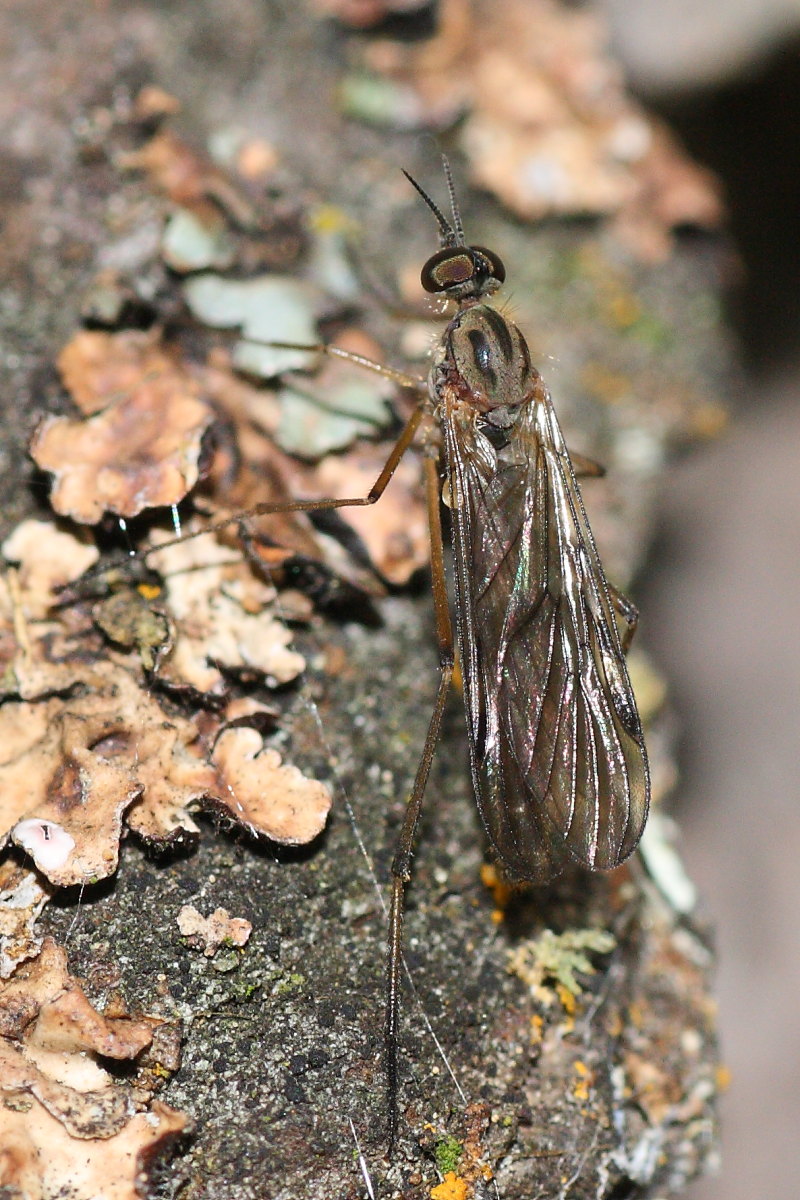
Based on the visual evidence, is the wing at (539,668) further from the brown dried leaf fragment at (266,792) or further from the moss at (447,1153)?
the moss at (447,1153)

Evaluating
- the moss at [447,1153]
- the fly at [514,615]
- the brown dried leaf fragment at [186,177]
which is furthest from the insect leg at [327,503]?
the moss at [447,1153]

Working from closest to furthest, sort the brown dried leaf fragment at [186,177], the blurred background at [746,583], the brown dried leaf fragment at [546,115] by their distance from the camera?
the brown dried leaf fragment at [186,177], the brown dried leaf fragment at [546,115], the blurred background at [746,583]

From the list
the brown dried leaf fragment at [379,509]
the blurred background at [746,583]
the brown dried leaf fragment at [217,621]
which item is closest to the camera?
the brown dried leaf fragment at [217,621]

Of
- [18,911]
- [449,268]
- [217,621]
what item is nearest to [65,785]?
[18,911]

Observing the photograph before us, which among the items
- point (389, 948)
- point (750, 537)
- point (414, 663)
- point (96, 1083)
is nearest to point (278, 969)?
point (389, 948)

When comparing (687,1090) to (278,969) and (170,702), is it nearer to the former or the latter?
(278,969)

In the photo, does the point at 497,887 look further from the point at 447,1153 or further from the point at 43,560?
the point at 43,560
